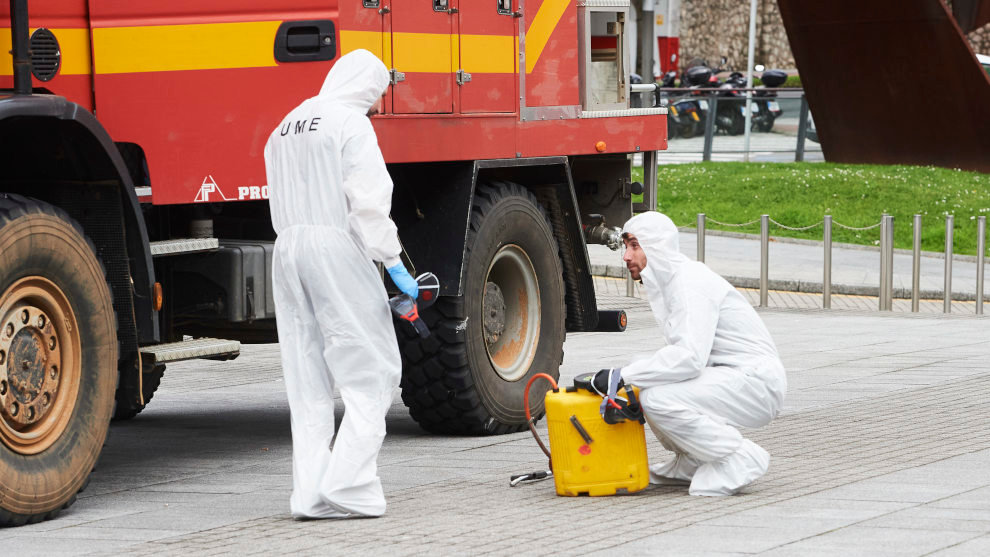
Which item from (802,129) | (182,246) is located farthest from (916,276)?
(802,129)


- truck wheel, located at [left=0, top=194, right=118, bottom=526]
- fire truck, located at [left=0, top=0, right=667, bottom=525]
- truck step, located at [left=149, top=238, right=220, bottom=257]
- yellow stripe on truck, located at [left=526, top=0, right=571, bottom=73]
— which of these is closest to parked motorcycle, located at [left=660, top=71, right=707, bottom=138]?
fire truck, located at [left=0, top=0, right=667, bottom=525]

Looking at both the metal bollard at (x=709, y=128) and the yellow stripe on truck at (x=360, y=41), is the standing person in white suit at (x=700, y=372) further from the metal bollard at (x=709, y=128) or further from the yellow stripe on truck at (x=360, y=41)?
the metal bollard at (x=709, y=128)

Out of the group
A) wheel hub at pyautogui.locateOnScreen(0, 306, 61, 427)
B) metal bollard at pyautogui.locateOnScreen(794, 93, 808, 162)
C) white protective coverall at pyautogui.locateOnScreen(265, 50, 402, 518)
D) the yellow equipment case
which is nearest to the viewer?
wheel hub at pyautogui.locateOnScreen(0, 306, 61, 427)

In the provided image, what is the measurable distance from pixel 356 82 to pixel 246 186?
1041mm

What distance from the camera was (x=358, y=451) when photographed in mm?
6500

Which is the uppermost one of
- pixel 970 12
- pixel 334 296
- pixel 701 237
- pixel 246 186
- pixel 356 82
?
pixel 970 12

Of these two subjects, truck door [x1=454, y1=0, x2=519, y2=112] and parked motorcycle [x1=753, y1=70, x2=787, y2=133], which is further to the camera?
parked motorcycle [x1=753, y1=70, x2=787, y2=133]

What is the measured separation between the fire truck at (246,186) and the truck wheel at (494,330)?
0.04 feet

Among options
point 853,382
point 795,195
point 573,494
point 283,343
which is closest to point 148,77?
point 283,343

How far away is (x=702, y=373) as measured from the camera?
704 cm

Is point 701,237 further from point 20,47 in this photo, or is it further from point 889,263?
point 20,47

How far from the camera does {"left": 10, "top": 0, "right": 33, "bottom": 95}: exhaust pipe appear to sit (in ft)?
21.7

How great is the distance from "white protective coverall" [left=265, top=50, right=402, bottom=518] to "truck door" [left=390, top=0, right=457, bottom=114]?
4.81ft

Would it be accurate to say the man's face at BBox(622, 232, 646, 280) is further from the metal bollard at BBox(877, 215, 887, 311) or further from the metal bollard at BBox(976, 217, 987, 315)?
the metal bollard at BBox(877, 215, 887, 311)
